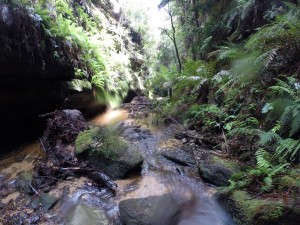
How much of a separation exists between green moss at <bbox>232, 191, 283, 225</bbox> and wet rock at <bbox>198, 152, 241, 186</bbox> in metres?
0.68

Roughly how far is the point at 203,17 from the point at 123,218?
31.1ft

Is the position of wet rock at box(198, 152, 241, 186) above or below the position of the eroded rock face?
below

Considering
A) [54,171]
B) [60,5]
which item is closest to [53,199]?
[54,171]

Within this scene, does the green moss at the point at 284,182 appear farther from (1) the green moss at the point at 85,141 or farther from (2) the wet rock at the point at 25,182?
(2) the wet rock at the point at 25,182

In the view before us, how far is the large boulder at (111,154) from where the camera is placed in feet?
13.5

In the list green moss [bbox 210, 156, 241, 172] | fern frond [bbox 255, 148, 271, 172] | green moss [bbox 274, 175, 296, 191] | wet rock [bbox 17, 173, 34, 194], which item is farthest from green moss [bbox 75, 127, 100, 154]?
green moss [bbox 274, 175, 296, 191]

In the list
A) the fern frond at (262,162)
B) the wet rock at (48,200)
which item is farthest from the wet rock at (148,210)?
the fern frond at (262,162)

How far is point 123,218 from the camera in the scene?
2996 mm

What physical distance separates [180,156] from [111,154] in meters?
1.40

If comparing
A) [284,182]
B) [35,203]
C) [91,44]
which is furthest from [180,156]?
[91,44]

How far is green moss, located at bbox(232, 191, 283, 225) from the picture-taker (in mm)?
2354

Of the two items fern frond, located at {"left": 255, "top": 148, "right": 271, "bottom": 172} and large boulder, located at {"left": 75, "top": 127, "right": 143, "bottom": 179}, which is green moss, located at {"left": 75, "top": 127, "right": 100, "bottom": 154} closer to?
large boulder, located at {"left": 75, "top": 127, "right": 143, "bottom": 179}

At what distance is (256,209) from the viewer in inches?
99.0

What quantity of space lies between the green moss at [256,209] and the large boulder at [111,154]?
191 centimetres
